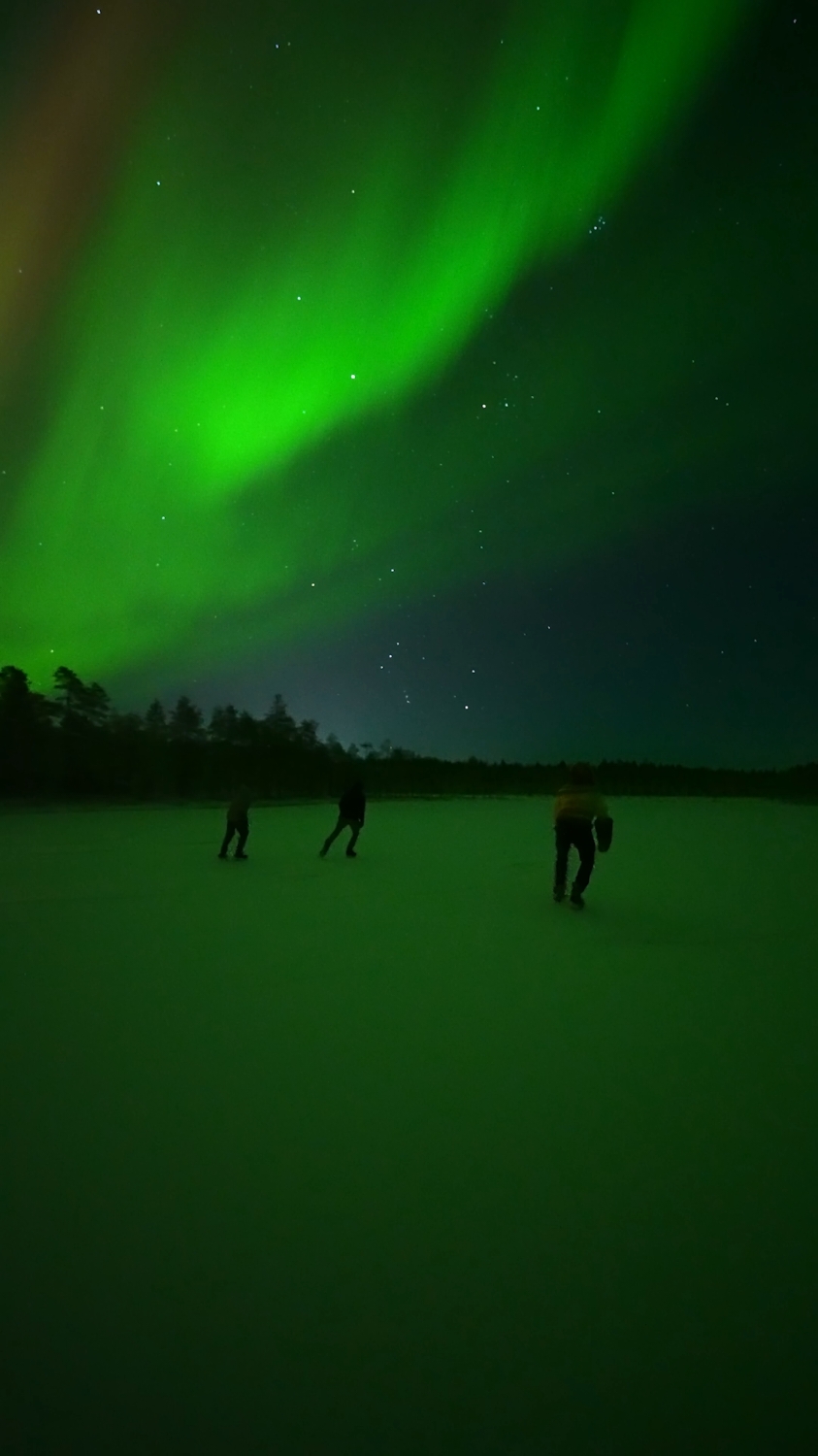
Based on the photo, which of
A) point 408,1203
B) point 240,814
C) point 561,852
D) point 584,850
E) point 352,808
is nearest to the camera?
point 408,1203

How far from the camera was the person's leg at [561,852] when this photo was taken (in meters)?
9.20

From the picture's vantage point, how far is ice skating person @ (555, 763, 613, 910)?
29.9 ft

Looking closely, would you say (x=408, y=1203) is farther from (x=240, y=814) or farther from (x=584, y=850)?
(x=240, y=814)

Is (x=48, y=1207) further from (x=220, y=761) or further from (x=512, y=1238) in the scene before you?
(x=220, y=761)

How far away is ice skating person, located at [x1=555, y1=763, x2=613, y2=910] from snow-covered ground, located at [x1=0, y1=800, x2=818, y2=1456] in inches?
A: 88.3

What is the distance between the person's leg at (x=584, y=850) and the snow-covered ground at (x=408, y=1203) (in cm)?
223

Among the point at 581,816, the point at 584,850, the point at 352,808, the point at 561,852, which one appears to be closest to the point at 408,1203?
the point at 581,816

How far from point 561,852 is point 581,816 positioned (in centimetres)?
60

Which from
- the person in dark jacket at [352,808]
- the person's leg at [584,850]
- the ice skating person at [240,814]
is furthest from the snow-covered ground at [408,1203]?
the person in dark jacket at [352,808]

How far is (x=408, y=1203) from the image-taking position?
297 cm

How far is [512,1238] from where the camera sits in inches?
109

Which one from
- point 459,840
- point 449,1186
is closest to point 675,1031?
point 449,1186

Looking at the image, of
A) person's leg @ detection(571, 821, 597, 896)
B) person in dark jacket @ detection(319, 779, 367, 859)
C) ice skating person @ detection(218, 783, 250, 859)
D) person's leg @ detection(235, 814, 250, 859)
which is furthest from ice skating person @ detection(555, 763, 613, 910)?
person's leg @ detection(235, 814, 250, 859)

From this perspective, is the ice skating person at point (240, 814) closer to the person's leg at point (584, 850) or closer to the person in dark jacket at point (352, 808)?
the person in dark jacket at point (352, 808)
